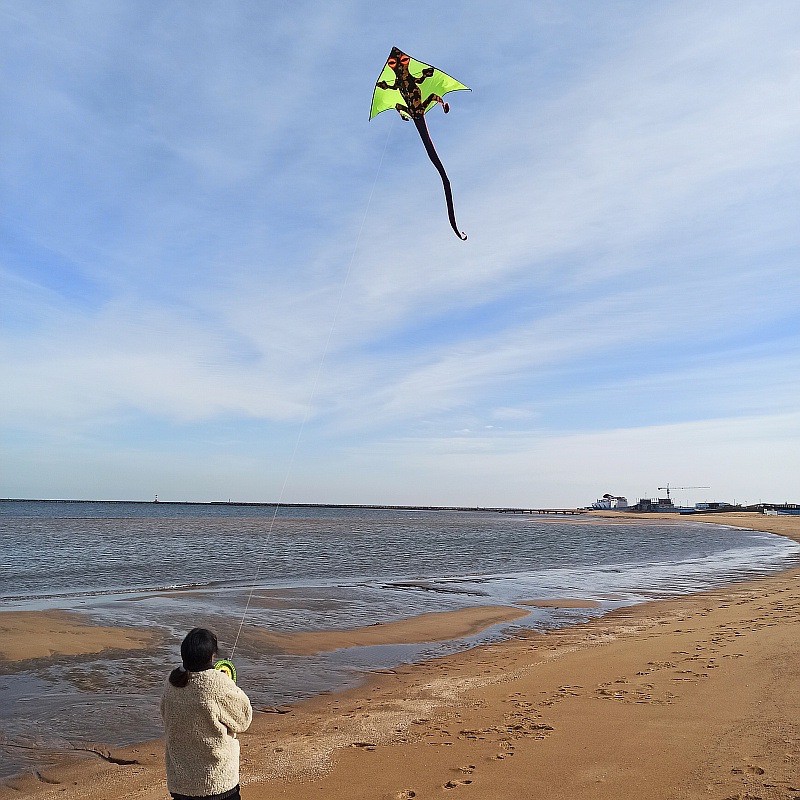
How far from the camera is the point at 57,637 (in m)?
12.3

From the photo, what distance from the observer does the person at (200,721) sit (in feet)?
11.5

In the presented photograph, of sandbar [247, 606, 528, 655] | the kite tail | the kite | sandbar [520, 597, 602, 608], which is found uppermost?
the kite

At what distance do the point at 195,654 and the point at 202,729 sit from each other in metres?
0.42

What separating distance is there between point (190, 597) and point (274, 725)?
11.6 m

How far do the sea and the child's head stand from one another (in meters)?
4.58

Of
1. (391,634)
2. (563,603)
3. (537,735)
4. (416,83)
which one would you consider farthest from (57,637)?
(563,603)

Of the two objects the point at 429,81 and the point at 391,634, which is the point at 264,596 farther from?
the point at 429,81

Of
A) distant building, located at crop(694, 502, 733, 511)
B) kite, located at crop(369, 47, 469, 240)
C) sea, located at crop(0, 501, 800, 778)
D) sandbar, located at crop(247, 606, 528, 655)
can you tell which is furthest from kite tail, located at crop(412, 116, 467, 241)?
distant building, located at crop(694, 502, 733, 511)

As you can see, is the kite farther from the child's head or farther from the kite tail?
the child's head

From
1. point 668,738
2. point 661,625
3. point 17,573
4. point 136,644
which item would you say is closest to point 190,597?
point 136,644

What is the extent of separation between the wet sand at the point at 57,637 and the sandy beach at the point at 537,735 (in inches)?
196

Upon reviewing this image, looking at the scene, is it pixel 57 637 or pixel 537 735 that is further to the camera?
pixel 57 637

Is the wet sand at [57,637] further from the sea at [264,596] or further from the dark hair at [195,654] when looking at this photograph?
the dark hair at [195,654]

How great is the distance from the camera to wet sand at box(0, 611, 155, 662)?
11227 mm
